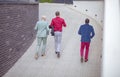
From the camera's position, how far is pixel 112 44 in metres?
7.88

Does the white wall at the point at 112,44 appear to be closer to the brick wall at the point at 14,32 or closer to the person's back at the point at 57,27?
the person's back at the point at 57,27

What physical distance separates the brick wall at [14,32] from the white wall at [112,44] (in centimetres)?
339

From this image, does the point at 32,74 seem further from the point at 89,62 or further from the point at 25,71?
the point at 89,62

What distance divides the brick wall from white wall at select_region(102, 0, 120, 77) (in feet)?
11.1

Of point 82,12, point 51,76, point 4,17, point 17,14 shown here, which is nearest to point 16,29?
point 17,14

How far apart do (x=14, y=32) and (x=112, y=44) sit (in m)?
5.03

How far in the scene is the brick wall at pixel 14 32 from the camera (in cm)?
A: 1093

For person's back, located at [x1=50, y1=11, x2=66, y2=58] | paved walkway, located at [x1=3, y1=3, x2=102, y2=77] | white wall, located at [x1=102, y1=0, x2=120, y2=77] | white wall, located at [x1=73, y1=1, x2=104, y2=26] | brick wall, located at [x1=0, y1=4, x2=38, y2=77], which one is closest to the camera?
white wall, located at [x1=102, y1=0, x2=120, y2=77]

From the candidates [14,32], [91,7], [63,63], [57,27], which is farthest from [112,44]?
[91,7]

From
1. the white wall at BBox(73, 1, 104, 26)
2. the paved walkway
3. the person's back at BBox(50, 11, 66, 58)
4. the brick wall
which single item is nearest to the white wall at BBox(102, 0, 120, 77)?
the paved walkway

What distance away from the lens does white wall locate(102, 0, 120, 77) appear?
708 cm

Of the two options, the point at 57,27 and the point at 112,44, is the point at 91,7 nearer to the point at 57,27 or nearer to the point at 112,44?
the point at 57,27

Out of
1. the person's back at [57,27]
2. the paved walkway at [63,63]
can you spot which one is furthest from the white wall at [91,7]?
the person's back at [57,27]

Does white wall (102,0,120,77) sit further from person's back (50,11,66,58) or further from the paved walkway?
person's back (50,11,66,58)
